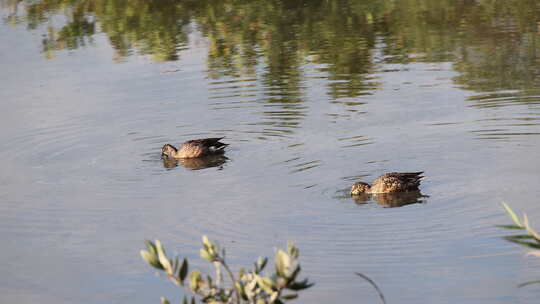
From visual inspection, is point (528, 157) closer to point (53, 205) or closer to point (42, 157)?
point (53, 205)

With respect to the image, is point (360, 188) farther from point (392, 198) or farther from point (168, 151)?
point (168, 151)

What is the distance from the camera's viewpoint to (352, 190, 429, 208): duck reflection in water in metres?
11.8

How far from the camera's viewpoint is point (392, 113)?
15.7m

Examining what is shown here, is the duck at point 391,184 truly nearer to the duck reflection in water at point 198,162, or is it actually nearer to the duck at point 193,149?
the duck reflection in water at point 198,162

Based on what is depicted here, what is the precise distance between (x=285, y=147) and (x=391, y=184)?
281 centimetres

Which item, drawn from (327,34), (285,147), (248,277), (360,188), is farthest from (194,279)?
(327,34)

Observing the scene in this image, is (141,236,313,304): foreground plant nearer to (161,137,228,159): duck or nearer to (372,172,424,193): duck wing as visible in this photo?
(372,172,424,193): duck wing

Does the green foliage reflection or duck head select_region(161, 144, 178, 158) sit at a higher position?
duck head select_region(161, 144, 178, 158)

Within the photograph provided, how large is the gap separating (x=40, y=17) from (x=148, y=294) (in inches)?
840

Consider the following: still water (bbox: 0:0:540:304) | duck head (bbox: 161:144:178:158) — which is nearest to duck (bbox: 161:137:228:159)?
duck head (bbox: 161:144:178:158)

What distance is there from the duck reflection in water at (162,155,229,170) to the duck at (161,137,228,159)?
61mm

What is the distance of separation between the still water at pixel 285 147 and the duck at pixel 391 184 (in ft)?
0.67

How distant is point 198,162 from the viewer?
48.1 feet

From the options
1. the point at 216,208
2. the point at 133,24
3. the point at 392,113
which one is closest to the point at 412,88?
the point at 392,113
